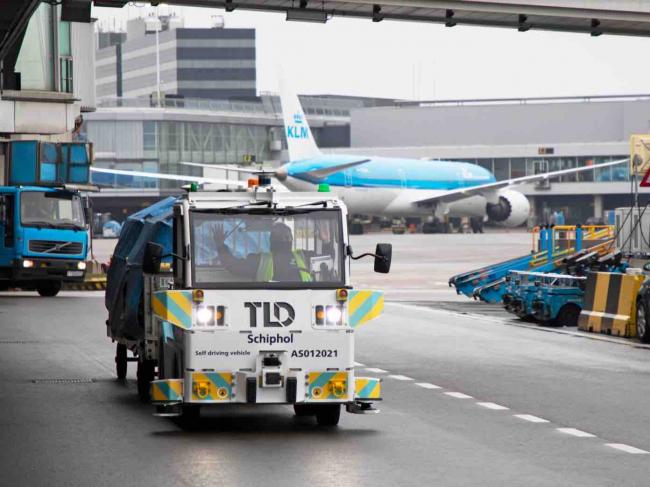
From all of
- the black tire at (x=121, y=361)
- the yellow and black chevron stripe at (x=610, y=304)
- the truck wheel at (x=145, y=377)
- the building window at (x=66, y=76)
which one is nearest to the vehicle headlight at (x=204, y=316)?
the truck wheel at (x=145, y=377)

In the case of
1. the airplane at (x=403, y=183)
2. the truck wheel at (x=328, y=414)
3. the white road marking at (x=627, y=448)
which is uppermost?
the airplane at (x=403, y=183)

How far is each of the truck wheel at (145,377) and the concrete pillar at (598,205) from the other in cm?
11172

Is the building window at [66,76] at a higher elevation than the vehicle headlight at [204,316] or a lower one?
higher

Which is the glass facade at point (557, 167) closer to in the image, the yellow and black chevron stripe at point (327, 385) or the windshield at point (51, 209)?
the windshield at point (51, 209)

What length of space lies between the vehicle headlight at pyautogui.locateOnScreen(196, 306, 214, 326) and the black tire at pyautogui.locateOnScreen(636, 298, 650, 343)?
12342mm

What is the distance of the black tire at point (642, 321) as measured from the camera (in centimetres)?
2448

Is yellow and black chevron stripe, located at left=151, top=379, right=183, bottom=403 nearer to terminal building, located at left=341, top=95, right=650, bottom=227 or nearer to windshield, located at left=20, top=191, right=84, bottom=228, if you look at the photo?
windshield, located at left=20, top=191, right=84, bottom=228

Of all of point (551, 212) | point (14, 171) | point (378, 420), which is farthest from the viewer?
point (551, 212)

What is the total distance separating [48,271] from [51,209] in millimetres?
1558

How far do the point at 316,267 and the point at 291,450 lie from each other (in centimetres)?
191

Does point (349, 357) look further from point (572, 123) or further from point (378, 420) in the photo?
point (572, 123)

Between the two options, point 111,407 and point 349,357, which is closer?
point 349,357

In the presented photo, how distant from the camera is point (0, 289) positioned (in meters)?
42.8

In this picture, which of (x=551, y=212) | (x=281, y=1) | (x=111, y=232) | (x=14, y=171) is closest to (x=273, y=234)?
(x=281, y=1)
